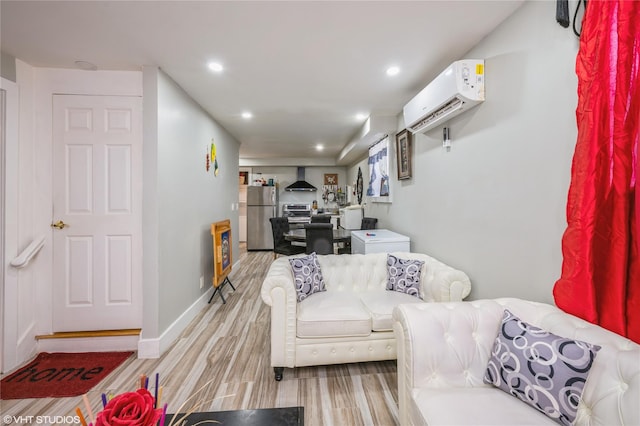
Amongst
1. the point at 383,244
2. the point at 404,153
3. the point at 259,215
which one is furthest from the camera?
the point at 259,215

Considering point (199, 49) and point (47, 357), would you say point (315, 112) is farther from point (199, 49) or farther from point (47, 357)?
point (47, 357)

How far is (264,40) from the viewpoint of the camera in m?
1.90

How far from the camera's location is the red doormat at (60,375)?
1.78m

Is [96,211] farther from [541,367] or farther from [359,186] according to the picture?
[359,186]

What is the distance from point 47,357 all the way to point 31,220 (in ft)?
3.85

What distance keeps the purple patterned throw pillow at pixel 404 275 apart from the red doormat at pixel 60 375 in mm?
2423

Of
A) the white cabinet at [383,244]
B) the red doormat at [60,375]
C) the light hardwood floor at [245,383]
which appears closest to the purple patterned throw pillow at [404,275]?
the white cabinet at [383,244]

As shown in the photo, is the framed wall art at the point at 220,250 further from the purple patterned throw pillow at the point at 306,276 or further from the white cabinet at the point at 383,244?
the white cabinet at the point at 383,244

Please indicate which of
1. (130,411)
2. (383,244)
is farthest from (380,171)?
(130,411)

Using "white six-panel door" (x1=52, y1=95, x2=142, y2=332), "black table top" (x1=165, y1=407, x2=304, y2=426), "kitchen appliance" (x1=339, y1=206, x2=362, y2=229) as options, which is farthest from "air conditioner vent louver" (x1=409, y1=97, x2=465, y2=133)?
"white six-panel door" (x1=52, y1=95, x2=142, y2=332)

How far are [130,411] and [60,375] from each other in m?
2.08

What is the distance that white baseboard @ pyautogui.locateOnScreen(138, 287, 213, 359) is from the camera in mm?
2232

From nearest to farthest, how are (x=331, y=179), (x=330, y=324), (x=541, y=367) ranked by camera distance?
(x=541, y=367) < (x=330, y=324) < (x=331, y=179)

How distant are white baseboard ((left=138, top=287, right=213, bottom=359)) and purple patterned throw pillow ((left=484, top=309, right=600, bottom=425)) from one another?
246cm
